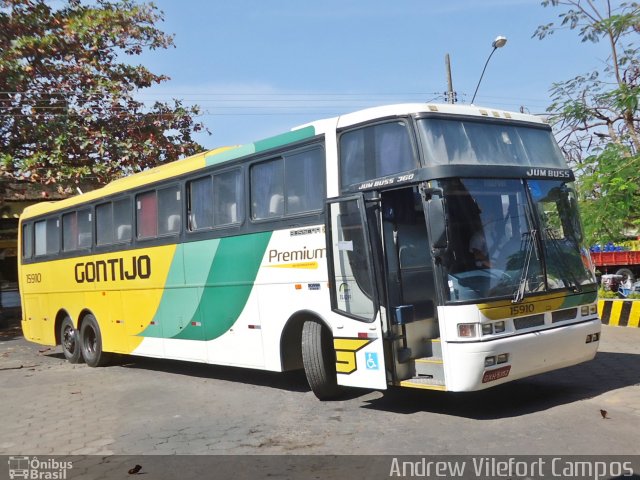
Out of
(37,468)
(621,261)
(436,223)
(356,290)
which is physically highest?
(436,223)

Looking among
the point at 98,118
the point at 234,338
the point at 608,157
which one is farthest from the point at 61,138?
the point at 608,157

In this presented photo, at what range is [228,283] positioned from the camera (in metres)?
9.29

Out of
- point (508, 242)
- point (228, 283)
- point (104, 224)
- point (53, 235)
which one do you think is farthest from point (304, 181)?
point (53, 235)

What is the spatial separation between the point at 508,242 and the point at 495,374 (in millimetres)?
1332

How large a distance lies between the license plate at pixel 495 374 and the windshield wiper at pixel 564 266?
4.31 ft

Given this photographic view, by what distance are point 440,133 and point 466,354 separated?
7.30 feet

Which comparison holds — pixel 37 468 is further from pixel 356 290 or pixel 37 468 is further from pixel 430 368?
pixel 430 368

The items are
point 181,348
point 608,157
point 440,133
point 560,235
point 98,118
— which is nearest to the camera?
point 440,133

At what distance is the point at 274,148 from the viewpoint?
855cm

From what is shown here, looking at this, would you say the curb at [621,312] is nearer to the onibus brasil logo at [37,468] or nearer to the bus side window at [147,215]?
the bus side window at [147,215]

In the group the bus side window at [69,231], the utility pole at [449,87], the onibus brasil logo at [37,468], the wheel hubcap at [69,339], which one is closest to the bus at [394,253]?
the onibus brasil logo at [37,468]

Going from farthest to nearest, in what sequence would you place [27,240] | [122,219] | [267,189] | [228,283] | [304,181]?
[27,240] → [122,219] → [228,283] → [267,189] → [304,181]

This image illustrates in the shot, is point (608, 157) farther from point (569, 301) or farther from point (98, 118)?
Result: point (98, 118)

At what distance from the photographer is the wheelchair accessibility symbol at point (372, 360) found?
23.1ft
